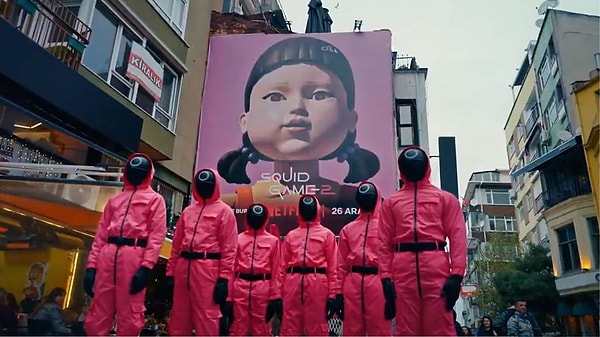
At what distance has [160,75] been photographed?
12383 mm

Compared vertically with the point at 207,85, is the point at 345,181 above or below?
below

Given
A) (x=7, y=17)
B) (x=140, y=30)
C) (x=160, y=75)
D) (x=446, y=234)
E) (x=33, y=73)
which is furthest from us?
(x=160, y=75)

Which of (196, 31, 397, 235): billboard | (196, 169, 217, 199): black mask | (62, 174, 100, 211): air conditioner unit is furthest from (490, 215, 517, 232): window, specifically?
(196, 169, 217, 199): black mask

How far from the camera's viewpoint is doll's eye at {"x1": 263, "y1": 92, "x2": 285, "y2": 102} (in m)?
12.7

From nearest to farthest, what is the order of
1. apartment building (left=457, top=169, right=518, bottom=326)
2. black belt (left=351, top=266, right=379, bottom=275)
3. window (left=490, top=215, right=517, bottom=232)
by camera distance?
black belt (left=351, top=266, right=379, bottom=275) → apartment building (left=457, top=169, right=518, bottom=326) → window (left=490, top=215, right=517, bottom=232)

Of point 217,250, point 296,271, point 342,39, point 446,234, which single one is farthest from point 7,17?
point 342,39

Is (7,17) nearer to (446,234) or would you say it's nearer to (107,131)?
(107,131)

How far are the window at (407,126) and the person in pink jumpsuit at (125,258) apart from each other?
14.3 meters

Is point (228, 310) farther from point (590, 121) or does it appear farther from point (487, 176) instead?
point (487, 176)

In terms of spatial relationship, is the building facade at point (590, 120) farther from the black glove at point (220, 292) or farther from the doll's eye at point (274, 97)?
the black glove at point (220, 292)

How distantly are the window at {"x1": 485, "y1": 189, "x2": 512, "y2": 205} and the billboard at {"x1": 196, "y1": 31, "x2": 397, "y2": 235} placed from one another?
45337 mm

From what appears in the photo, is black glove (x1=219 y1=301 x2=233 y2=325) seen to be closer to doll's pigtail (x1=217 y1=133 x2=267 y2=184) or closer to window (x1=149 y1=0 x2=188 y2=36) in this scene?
doll's pigtail (x1=217 y1=133 x2=267 y2=184)

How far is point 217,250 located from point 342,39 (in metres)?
9.16

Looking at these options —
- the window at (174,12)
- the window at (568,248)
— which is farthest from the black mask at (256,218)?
the window at (568,248)
